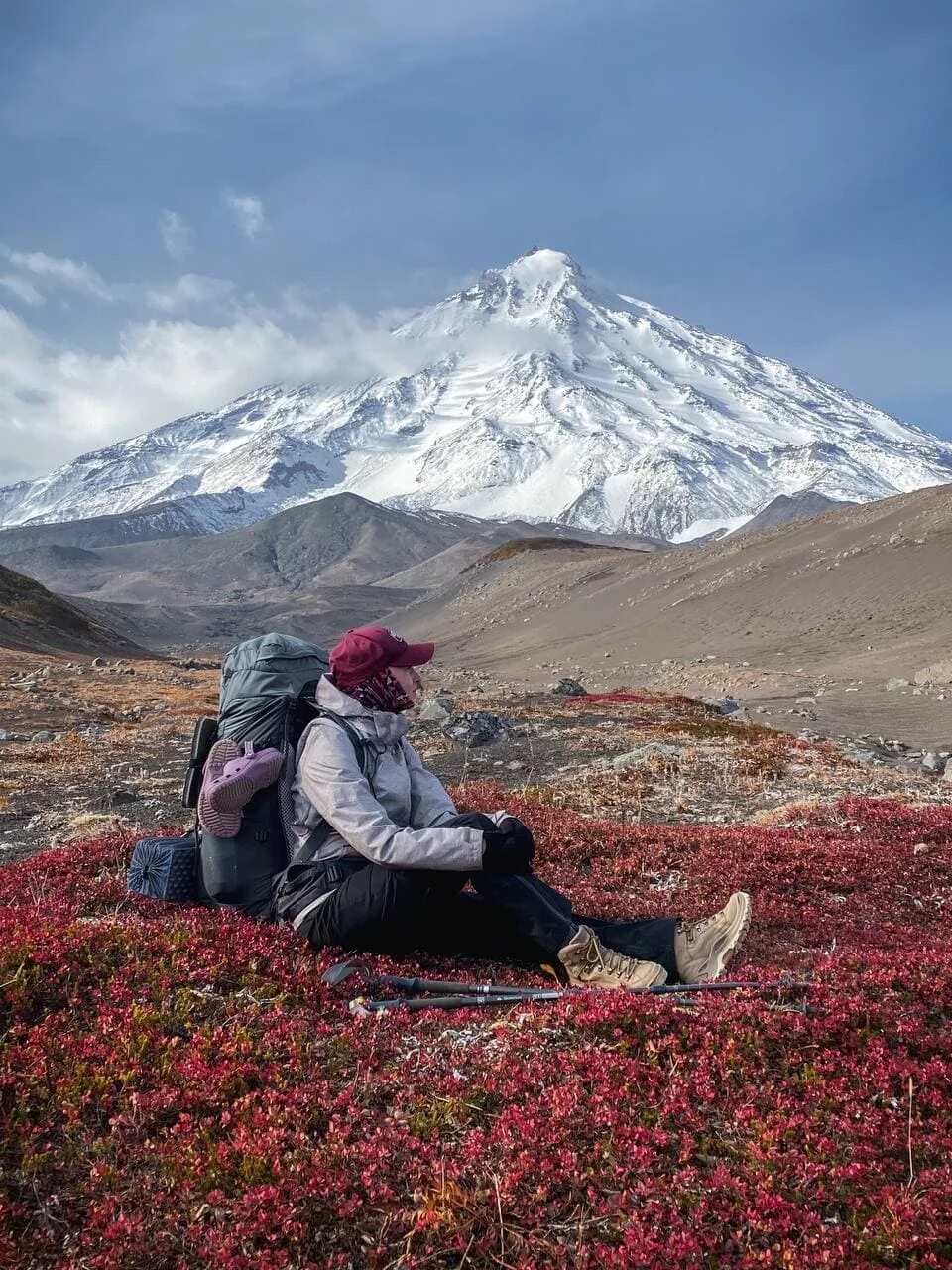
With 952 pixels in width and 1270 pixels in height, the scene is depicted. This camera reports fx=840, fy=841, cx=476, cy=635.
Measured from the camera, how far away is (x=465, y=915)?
6219 mm

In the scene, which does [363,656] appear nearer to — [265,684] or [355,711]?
[355,711]

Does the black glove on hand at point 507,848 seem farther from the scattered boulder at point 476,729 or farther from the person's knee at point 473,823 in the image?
the scattered boulder at point 476,729

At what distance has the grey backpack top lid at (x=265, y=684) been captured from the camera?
6.63 m

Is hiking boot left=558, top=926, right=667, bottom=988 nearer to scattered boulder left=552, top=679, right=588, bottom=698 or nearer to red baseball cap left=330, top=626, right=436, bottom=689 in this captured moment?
red baseball cap left=330, top=626, right=436, bottom=689

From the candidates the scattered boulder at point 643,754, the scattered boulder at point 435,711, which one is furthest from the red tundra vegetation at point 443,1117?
the scattered boulder at point 435,711

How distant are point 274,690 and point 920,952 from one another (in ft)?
16.9

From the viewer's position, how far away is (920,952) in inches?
235

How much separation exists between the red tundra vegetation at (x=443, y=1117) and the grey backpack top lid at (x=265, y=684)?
57.8 inches

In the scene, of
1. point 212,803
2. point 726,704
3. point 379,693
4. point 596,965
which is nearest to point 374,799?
point 379,693

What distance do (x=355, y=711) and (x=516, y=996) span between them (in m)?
2.32

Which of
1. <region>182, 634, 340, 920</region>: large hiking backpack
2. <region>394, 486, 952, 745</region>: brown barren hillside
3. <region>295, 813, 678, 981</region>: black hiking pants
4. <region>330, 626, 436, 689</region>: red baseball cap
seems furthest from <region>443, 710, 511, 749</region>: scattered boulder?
<region>295, 813, 678, 981</region>: black hiking pants

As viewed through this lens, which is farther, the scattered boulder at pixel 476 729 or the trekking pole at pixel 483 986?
the scattered boulder at pixel 476 729

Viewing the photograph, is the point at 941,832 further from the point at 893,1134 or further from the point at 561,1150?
the point at 561,1150

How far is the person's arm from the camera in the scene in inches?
225
